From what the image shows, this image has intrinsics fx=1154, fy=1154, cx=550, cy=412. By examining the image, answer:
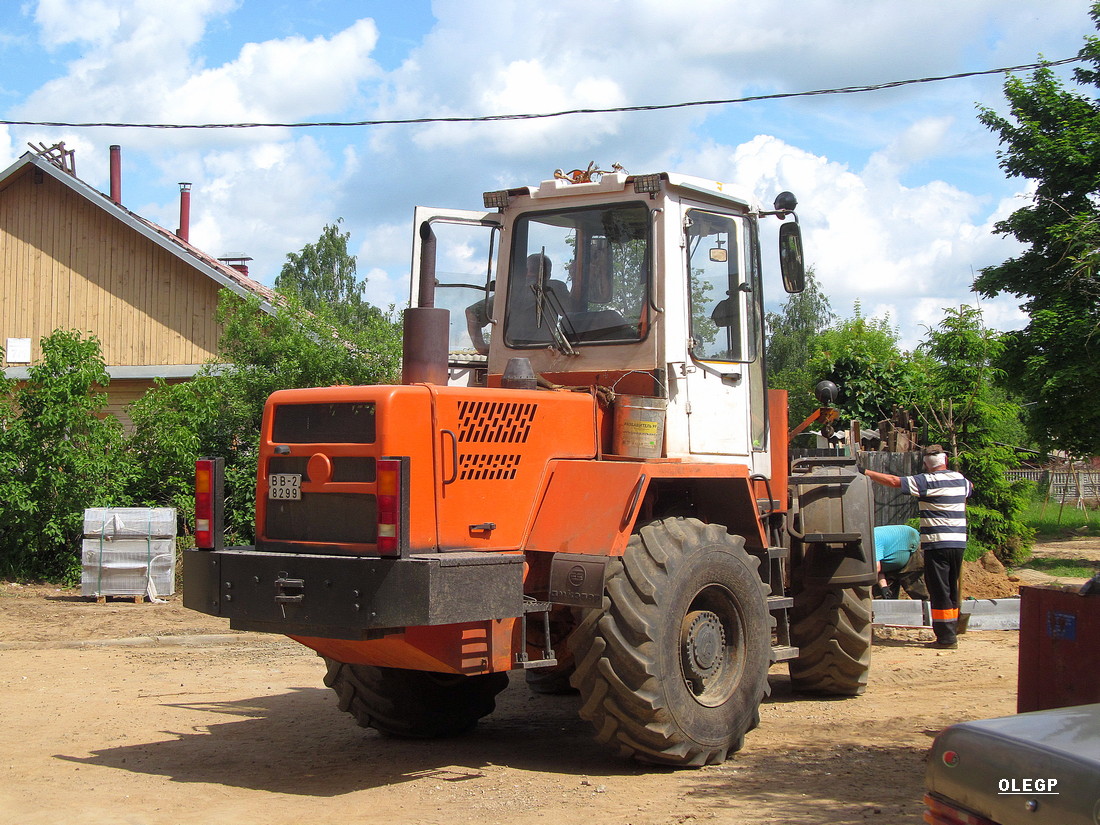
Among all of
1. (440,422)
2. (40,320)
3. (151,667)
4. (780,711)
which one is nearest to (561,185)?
(440,422)

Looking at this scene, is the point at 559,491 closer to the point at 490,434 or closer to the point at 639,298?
the point at 490,434

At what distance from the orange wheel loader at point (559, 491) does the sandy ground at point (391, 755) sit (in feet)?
1.29

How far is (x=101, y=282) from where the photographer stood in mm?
20656

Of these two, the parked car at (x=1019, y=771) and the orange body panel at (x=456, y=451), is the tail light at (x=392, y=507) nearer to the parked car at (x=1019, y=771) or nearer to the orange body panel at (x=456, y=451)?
the orange body panel at (x=456, y=451)

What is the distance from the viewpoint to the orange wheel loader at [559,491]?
566cm

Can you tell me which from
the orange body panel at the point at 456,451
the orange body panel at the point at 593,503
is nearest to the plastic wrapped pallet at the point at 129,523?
the orange body panel at the point at 456,451

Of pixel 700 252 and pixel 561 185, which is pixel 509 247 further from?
pixel 700 252

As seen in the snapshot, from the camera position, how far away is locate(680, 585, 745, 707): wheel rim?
242 inches

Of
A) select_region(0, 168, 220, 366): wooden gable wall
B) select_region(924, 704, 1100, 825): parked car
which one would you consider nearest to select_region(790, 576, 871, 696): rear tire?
select_region(924, 704, 1100, 825): parked car

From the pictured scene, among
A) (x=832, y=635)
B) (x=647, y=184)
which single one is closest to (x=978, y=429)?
(x=832, y=635)

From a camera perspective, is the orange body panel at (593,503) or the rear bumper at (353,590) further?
the orange body panel at (593,503)

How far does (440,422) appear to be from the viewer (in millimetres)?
5785

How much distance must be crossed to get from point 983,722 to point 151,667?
767 cm

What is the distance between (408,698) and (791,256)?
356 cm
